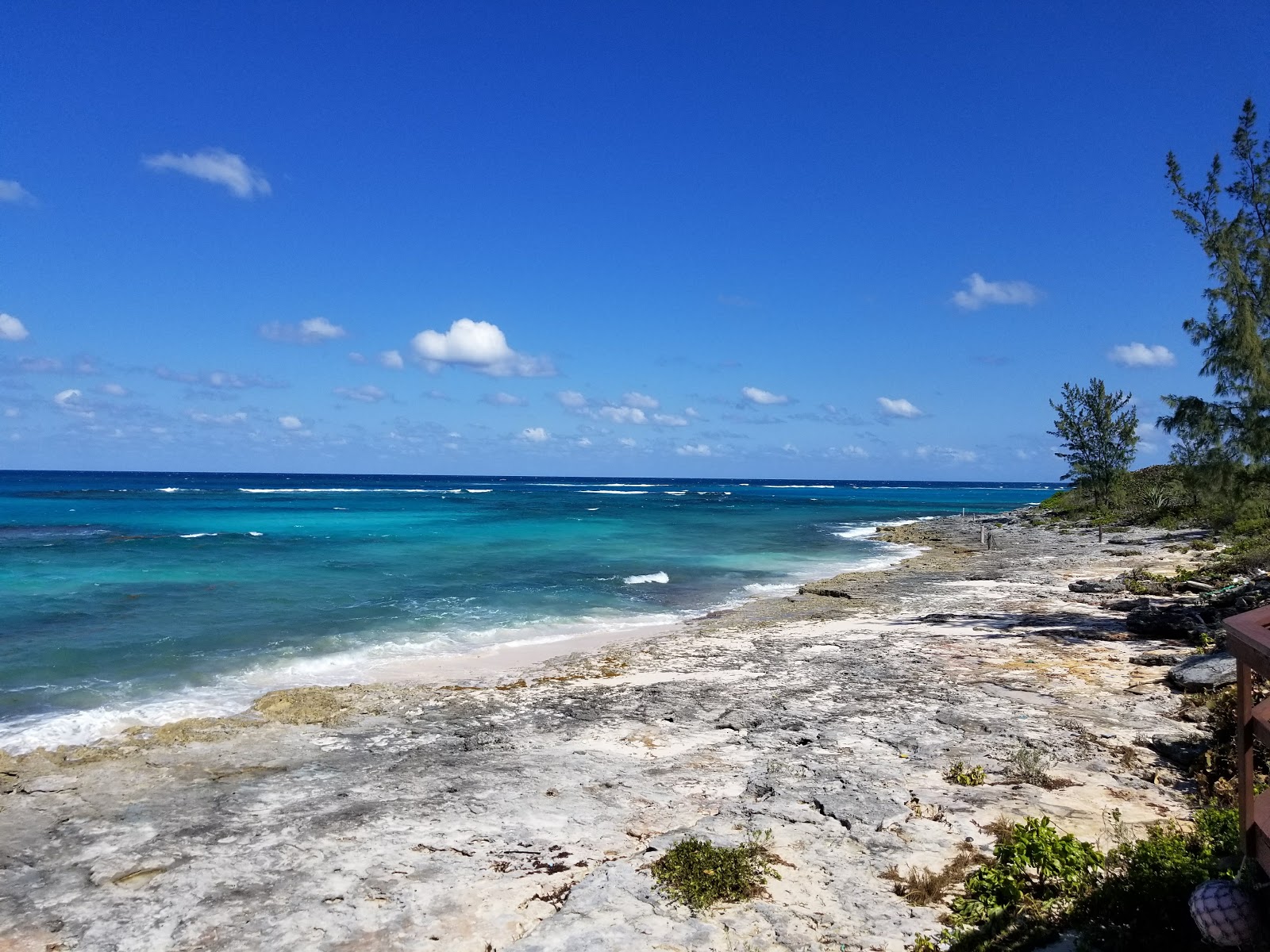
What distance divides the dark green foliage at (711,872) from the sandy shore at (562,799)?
0.14 m

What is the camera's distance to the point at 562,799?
7.64 meters

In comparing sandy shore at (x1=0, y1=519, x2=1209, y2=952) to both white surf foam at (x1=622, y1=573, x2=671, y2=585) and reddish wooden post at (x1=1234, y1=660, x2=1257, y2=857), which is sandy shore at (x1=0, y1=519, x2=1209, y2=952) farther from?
white surf foam at (x1=622, y1=573, x2=671, y2=585)

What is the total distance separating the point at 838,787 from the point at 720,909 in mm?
2575

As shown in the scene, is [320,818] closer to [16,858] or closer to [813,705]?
[16,858]

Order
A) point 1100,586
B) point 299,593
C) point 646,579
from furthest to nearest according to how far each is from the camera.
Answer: point 646,579, point 299,593, point 1100,586

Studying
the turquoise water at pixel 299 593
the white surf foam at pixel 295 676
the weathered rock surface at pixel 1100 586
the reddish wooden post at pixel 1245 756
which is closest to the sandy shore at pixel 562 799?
the white surf foam at pixel 295 676

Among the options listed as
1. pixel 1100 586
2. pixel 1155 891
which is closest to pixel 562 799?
pixel 1155 891

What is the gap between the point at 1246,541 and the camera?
2302 cm

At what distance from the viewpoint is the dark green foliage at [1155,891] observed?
14.2 feet

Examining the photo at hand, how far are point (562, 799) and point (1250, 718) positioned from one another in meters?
5.89

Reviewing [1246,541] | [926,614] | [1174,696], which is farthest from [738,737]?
[1246,541]

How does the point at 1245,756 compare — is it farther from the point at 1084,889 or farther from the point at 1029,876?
the point at 1029,876

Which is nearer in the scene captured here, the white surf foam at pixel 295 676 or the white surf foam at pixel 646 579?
the white surf foam at pixel 295 676

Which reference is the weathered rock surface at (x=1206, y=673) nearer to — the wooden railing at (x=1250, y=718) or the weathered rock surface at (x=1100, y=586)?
the wooden railing at (x=1250, y=718)
